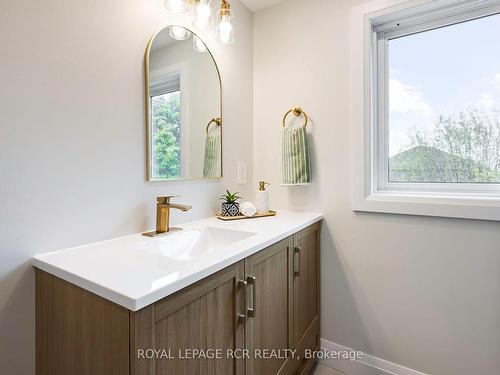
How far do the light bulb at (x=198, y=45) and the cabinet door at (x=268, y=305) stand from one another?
111 centimetres

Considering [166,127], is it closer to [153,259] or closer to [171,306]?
[153,259]

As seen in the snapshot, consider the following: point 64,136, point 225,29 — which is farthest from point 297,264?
point 225,29

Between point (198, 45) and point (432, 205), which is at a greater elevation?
point (198, 45)

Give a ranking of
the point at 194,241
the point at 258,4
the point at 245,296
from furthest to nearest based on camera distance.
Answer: the point at 258,4
the point at 194,241
the point at 245,296

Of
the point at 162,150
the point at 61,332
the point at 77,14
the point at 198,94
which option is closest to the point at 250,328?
the point at 61,332

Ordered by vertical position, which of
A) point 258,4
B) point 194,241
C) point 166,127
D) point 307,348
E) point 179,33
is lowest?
point 307,348

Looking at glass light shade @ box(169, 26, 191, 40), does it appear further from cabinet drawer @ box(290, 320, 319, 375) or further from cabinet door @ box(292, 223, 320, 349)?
cabinet drawer @ box(290, 320, 319, 375)

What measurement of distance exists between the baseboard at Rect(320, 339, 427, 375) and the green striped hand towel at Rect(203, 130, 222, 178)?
48.2 inches

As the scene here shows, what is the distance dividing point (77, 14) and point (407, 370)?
220cm

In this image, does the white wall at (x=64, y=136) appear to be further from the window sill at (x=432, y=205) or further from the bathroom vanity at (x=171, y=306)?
the window sill at (x=432, y=205)

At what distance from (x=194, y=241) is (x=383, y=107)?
1271mm

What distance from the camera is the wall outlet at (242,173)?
72.6 inches

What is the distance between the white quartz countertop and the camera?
67cm

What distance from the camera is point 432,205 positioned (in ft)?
4.51
